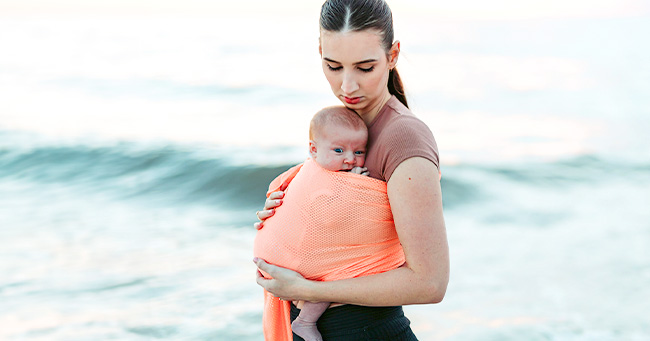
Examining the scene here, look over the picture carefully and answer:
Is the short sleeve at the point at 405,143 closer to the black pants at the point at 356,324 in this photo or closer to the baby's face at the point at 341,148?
the baby's face at the point at 341,148

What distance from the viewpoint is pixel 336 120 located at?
1660mm

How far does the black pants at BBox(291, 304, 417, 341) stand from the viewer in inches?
67.9

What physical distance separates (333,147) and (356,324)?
0.46 m

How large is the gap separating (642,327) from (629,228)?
1.70m

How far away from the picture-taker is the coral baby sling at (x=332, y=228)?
62.6 inches

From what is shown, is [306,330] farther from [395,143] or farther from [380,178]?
[395,143]

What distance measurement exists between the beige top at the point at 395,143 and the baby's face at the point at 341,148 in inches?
0.9

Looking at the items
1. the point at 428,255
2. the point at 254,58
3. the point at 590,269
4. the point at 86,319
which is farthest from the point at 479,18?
the point at 428,255

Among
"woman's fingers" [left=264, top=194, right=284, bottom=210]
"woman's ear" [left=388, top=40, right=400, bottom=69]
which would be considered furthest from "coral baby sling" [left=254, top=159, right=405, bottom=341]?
"woman's ear" [left=388, top=40, right=400, bottom=69]

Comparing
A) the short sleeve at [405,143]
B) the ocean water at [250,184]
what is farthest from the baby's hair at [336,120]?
the ocean water at [250,184]

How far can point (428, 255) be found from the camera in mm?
1544

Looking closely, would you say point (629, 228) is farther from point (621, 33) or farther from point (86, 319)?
point (621, 33)

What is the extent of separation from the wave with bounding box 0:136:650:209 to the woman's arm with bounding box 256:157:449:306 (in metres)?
4.50

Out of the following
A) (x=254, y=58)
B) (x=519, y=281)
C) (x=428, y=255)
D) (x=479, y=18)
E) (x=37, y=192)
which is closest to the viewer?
(x=428, y=255)
